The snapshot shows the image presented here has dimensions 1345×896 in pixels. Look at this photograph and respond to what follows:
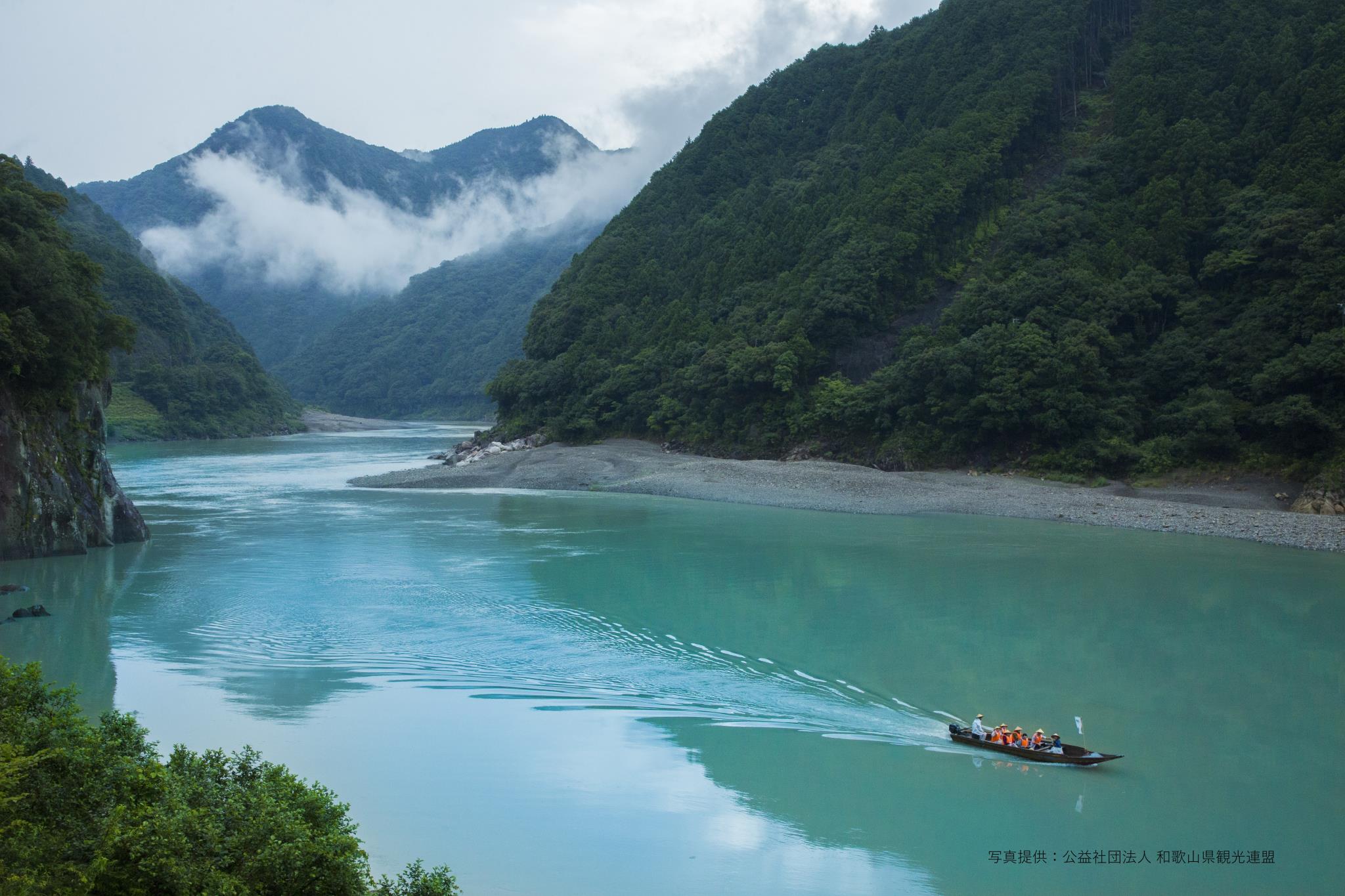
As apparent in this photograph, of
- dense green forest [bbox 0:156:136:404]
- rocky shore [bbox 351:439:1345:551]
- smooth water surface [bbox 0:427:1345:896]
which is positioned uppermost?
dense green forest [bbox 0:156:136:404]

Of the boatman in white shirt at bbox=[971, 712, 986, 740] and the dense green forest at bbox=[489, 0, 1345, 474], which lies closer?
the boatman in white shirt at bbox=[971, 712, 986, 740]

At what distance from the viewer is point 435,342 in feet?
504

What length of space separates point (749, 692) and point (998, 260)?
119ft

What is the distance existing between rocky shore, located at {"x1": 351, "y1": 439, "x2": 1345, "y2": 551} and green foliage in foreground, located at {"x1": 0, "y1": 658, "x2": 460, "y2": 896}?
88.4 feet

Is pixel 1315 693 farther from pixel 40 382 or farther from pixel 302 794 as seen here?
pixel 40 382

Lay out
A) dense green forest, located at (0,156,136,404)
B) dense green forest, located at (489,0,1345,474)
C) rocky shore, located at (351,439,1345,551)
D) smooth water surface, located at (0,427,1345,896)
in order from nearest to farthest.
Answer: smooth water surface, located at (0,427,1345,896) → dense green forest, located at (0,156,136,404) → rocky shore, located at (351,439,1345,551) → dense green forest, located at (489,0,1345,474)

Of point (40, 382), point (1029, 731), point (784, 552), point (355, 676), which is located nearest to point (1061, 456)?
point (784, 552)

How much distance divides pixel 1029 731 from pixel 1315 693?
5.32 metres

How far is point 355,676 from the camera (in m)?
15.4

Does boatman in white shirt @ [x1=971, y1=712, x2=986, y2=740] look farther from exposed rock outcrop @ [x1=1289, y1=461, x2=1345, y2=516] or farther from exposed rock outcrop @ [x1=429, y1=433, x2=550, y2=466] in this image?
exposed rock outcrop @ [x1=429, y1=433, x2=550, y2=466]

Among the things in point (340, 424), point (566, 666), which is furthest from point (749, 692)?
point (340, 424)

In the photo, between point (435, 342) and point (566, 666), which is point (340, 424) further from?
point (566, 666)

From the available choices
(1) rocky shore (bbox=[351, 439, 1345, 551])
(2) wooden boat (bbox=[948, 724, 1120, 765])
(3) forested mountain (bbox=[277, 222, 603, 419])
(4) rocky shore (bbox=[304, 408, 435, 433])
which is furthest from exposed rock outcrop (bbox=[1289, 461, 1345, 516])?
(3) forested mountain (bbox=[277, 222, 603, 419])

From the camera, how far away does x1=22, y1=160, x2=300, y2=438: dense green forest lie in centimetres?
8550
